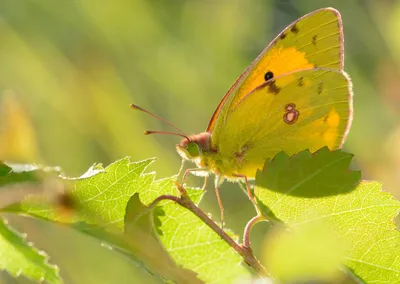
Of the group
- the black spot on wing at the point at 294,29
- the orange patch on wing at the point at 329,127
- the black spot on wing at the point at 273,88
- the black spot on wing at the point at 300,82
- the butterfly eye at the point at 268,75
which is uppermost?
the black spot on wing at the point at 294,29

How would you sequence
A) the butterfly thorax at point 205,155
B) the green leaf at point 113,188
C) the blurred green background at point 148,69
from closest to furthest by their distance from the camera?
1. the green leaf at point 113,188
2. the butterfly thorax at point 205,155
3. the blurred green background at point 148,69

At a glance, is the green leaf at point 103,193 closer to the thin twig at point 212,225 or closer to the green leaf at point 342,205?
the thin twig at point 212,225

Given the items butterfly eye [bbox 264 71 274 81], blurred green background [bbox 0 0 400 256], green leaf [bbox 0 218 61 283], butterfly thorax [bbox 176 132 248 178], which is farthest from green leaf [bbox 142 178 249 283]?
blurred green background [bbox 0 0 400 256]

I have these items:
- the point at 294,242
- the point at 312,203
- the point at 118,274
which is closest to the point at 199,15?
the point at 118,274

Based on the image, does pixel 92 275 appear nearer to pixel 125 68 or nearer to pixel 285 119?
pixel 285 119

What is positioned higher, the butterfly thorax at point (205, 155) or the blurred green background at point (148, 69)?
the blurred green background at point (148, 69)

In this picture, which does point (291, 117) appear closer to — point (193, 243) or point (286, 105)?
point (286, 105)

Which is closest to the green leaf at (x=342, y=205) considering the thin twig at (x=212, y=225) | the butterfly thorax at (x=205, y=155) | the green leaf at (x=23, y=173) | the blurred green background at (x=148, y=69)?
the thin twig at (x=212, y=225)

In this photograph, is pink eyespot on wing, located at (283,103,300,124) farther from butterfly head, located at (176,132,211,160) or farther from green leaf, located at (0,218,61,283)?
green leaf, located at (0,218,61,283)
